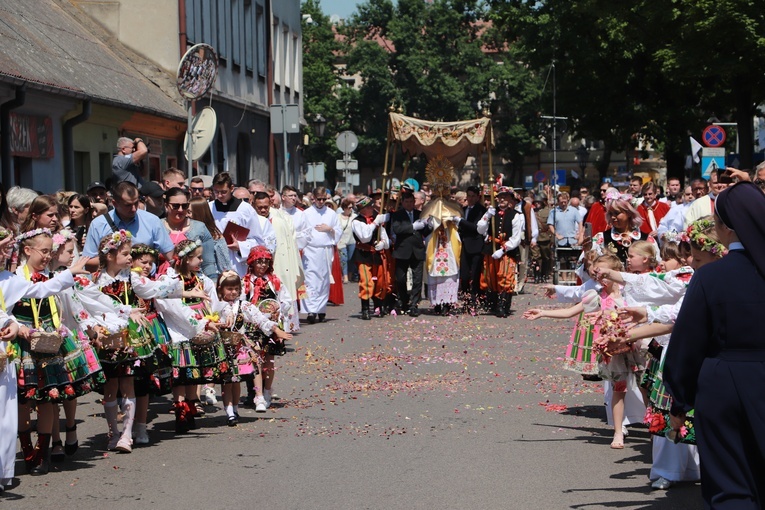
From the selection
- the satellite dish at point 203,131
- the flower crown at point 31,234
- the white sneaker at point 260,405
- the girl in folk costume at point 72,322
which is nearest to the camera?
the flower crown at point 31,234

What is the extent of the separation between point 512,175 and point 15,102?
75465mm

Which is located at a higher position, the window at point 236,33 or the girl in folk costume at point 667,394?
the window at point 236,33

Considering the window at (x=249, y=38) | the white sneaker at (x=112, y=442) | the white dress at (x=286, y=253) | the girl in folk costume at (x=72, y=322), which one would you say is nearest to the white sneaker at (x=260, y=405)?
the white sneaker at (x=112, y=442)

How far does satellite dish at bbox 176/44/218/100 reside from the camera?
60.7 feet

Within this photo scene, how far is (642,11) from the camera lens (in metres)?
32.9

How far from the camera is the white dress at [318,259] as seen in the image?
63.8 feet

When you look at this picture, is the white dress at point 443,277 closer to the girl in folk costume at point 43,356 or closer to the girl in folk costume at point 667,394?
the girl in folk costume at point 667,394

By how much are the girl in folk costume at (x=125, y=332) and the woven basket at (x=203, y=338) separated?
17.8 inches

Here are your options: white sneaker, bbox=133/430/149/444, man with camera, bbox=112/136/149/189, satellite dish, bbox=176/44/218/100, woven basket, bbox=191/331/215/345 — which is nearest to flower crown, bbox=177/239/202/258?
woven basket, bbox=191/331/215/345

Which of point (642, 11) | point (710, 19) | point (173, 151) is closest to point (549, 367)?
point (173, 151)

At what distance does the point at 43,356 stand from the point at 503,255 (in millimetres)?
12561

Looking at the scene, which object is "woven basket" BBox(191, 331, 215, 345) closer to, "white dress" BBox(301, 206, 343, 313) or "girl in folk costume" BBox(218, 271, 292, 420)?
"girl in folk costume" BBox(218, 271, 292, 420)

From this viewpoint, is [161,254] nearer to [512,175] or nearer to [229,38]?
[229,38]

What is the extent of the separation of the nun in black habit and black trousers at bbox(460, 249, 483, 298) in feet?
49.2
